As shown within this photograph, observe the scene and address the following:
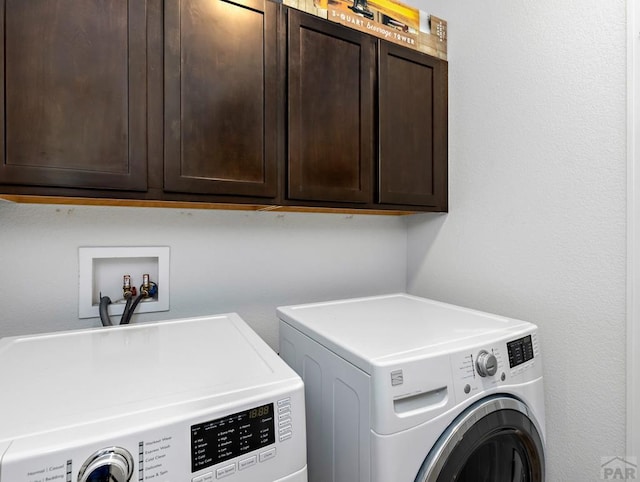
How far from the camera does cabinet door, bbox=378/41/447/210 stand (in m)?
1.38

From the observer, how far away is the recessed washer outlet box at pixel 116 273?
117cm

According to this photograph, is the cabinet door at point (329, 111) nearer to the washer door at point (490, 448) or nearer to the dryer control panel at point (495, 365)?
the dryer control panel at point (495, 365)

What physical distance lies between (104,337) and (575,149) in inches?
63.3

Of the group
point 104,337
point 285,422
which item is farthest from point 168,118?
point 285,422

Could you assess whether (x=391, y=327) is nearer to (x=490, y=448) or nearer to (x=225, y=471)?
(x=490, y=448)

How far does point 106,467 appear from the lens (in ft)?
1.67

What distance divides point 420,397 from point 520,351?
398 mm

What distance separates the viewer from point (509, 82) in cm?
131

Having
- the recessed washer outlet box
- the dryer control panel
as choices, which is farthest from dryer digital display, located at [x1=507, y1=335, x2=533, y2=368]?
the recessed washer outlet box

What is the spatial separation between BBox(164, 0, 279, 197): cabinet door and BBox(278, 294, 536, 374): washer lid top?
1.60 ft

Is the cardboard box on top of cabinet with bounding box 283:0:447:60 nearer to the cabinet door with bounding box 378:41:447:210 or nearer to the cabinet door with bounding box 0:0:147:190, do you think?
the cabinet door with bounding box 378:41:447:210

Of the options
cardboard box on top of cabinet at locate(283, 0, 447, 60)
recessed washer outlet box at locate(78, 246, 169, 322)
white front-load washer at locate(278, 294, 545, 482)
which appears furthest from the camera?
cardboard box on top of cabinet at locate(283, 0, 447, 60)

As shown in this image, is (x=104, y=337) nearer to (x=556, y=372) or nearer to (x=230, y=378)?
(x=230, y=378)

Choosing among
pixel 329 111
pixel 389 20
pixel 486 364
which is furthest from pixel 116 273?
pixel 389 20
